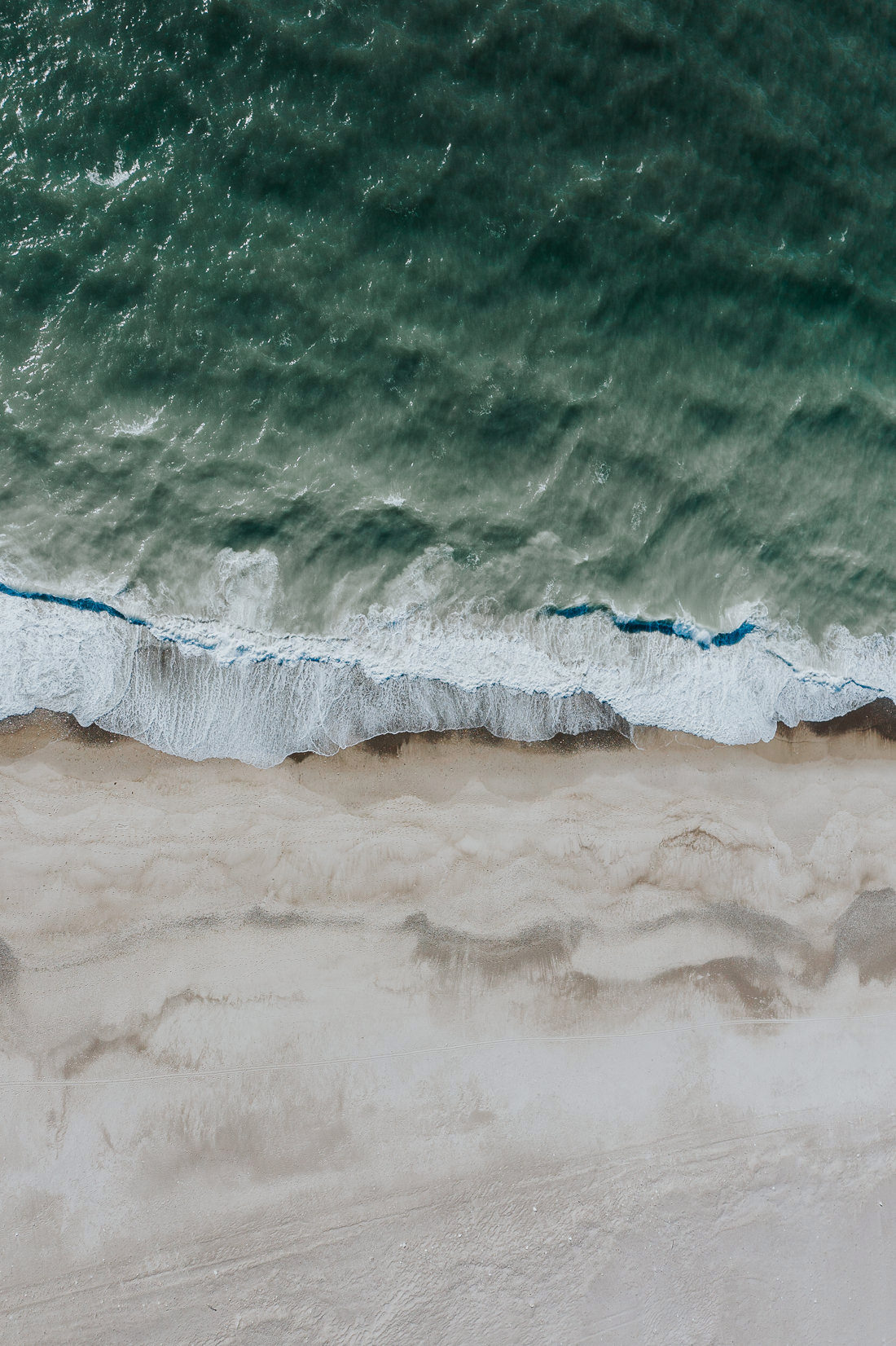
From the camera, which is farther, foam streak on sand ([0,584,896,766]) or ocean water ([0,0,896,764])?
foam streak on sand ([0,584,896,766])

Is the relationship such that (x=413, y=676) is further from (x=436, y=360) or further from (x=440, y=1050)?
(x=440, y=1050)

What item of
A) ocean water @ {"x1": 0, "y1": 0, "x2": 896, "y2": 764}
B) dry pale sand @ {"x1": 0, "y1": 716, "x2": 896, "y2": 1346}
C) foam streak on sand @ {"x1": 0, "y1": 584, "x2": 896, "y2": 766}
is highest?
ocean water @ {"x1": 0, "y1": 0, "x2": 896, "y2": 764}

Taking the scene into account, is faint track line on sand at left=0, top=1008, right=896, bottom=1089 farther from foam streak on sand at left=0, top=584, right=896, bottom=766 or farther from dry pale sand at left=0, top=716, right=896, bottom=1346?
foam streak on sand at left=0, top=584, right=896, bottom=766

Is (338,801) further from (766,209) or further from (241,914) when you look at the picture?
(766,209)

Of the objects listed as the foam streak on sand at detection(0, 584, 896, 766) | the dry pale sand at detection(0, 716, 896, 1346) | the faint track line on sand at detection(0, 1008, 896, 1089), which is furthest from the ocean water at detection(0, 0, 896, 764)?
the faint track line on sand at detection(0, 1008, 896, 1089)

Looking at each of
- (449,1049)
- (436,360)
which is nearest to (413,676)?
(436,360)

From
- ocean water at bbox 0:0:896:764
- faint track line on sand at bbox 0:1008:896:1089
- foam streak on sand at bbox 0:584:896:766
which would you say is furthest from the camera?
foam streak on sand at bbox 0:584:896:766

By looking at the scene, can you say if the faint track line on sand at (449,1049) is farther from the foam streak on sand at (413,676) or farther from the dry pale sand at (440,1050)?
the foam streak on sand at (413,676)
